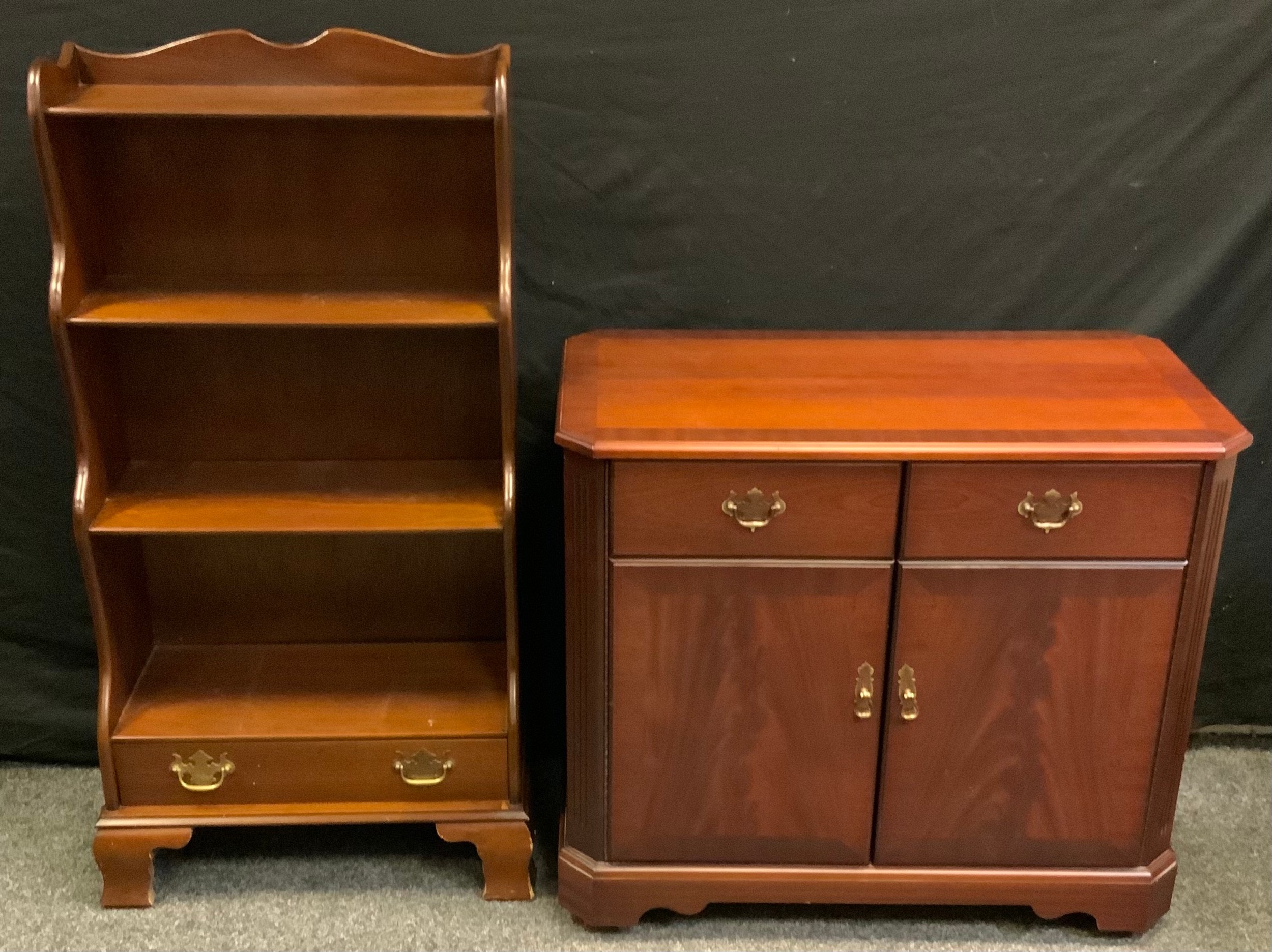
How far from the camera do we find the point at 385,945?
198cm

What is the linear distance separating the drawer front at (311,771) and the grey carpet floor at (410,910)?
0.16m

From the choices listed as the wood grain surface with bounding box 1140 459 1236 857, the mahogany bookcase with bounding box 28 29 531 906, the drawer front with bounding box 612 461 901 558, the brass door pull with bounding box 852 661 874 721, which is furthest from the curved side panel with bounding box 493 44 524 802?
the wood grain surface with bounding box 1140 459 1236 857

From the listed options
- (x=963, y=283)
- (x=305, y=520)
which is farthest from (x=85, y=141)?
(x=963, y=283)

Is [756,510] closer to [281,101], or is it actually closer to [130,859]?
[281,101]

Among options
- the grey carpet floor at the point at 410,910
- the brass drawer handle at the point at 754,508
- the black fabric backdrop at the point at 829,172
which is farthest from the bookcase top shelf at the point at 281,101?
the grey carpet floor at the point at 410,910

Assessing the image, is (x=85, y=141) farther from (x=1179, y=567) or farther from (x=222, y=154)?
(x=1179, y=567)

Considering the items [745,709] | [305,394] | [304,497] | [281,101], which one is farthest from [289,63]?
[745,709]

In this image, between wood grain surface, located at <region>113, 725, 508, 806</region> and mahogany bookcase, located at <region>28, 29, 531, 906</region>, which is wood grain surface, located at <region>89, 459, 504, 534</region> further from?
wood grain surface, located at <region>113, 725, 508, 806</region>

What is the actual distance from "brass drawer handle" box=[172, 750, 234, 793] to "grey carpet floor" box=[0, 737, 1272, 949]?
194mm

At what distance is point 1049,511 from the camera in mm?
1744

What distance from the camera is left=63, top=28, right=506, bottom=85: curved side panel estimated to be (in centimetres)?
183

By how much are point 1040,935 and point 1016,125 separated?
1.23m

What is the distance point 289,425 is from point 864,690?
3.21 ft

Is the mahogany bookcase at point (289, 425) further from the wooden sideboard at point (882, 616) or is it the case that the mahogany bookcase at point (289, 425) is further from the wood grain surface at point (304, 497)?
the wooden sideboard at point (882, 616)
